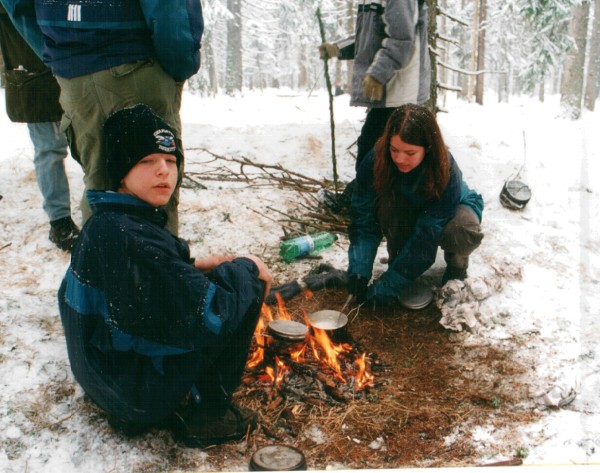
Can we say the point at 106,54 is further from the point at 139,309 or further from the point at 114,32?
the point at 139,309

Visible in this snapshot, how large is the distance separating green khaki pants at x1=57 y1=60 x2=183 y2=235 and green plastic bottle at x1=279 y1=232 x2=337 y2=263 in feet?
5.58

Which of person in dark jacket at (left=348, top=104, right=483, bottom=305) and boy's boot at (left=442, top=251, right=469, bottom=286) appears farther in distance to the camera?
boy's boot at (left=442, top=251, right=469, bottom=286)

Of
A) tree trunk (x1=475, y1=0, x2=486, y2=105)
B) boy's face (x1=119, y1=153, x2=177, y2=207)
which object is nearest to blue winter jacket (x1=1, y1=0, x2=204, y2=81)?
boy's face (x1=119, y1=153, x2=177, y2=207)

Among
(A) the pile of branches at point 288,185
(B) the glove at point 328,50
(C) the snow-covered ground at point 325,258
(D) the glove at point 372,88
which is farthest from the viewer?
(A) the pile of branches at point 288,185

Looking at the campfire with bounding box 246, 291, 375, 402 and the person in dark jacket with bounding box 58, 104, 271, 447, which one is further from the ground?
the person in dark jacket with bounding box 58, 104, 271, 447

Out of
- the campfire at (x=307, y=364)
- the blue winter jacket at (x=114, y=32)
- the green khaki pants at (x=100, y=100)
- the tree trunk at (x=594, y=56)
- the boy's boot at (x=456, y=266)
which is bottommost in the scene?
the campfire at (x=307, y=364)

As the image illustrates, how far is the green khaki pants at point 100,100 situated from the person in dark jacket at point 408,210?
1.38 meters

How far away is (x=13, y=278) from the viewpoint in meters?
3.40

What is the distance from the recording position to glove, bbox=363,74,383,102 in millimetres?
3775

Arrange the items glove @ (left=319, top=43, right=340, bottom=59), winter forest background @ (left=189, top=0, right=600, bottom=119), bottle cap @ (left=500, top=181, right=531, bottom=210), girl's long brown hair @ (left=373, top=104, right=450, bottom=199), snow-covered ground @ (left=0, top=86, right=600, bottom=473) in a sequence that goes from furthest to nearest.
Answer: winter forest background @ (left=189, top=0, right=600, bottom=119)
bottle cap @ (left=500, top=181, right=531, bottom=210)
glove @ (left=319, top=43, right=340, bottom=59)
girl's long brown hair @ (left=373, top=104, right=450, bottom=199)
snow-covered ground @ (left=0, top=86, right=600, bottom=473)

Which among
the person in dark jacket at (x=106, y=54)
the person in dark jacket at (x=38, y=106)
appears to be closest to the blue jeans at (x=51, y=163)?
the person in dark jacket at (x=38, y=106)

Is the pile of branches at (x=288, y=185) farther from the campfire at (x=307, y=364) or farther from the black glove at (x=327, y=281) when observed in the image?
the campfire at (x=307, y=364)

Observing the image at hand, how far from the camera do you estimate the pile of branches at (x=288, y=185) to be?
177 inches

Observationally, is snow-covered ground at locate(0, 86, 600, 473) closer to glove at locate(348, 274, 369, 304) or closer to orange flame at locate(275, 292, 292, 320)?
orange flame at locate(275, 292, 292, 320)
